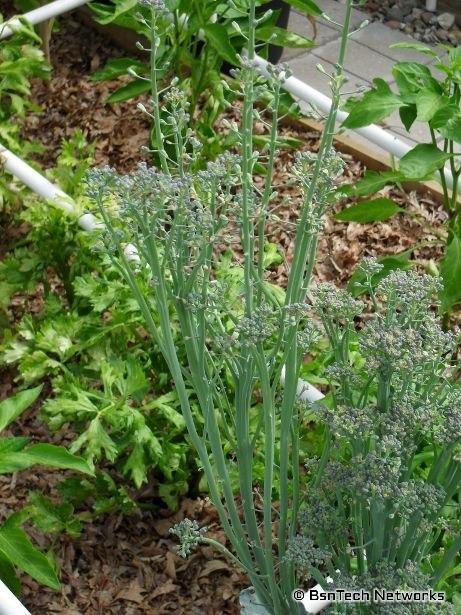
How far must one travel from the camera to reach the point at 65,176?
3090mm

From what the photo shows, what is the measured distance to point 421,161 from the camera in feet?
8.76

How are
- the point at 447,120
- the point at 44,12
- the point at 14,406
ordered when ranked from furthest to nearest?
the point at 44,12 < the point at 447,120 < the point at 14,406

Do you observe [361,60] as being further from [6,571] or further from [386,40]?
[6,571]

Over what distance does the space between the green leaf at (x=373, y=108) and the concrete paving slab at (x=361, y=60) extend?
1985 millimetres

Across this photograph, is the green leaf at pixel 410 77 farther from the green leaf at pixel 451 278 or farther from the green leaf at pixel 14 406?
the green leaf at pixel 14 406

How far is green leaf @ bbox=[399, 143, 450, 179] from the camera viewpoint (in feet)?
8.66

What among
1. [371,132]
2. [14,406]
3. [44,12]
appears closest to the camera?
[14,406]

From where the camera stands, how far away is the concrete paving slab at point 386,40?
487 centimetres

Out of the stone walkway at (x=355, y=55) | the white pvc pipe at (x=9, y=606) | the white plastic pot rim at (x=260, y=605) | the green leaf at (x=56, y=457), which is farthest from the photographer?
the stone walkway at (x=355, y=55)

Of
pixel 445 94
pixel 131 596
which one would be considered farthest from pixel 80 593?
pixel 445 94

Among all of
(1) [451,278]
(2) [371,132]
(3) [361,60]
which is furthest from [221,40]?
(3) [361,60]

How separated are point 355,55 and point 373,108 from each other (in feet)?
7.53

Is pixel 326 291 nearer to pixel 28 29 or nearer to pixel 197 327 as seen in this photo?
pixel 197 327

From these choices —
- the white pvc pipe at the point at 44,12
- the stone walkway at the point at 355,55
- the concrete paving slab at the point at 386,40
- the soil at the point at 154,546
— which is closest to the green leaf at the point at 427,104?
the soil at the point at 154,546
